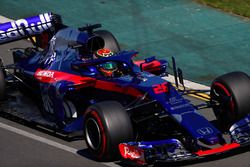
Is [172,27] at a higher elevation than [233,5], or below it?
below

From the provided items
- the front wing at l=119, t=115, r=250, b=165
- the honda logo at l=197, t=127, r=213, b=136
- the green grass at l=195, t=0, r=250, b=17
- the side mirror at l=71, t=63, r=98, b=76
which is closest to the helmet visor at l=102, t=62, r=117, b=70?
the side mirror at l=71, t=63, r=98, b=76

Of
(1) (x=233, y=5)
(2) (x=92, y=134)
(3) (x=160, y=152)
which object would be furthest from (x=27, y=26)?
(1) (x=233, y=5)

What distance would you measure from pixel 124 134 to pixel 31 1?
10.8 meters

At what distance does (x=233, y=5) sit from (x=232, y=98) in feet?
29.1

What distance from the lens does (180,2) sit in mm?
21703

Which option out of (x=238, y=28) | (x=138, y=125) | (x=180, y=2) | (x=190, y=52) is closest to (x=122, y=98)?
(x=138, y=125)

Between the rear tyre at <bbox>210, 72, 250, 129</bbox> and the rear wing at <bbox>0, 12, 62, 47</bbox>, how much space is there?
3.68 metres

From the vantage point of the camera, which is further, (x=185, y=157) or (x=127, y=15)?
(x=127, y=15)

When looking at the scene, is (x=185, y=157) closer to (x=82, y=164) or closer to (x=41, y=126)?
(x=82, y=164)

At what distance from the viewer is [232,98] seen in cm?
1298

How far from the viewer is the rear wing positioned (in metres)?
15.5

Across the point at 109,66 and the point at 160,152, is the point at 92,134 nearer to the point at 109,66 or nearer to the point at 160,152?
the point at 160,152

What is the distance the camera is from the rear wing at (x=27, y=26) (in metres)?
15.5

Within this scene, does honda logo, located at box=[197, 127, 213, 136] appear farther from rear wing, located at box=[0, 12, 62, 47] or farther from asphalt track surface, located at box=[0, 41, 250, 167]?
rear wing, located at box=[0, 12, 62, 47]
